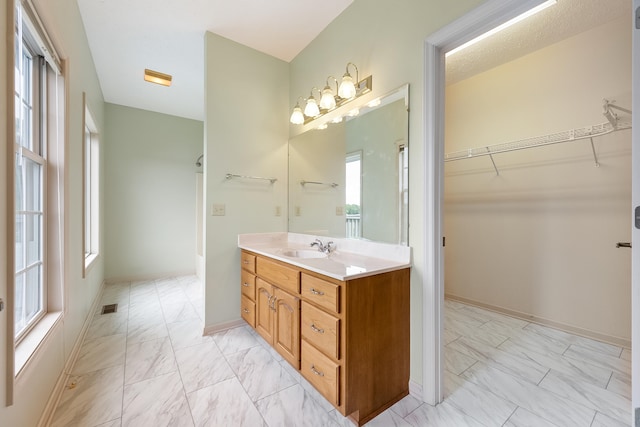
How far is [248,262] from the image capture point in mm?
2309

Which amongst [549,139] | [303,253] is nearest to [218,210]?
[303,253]

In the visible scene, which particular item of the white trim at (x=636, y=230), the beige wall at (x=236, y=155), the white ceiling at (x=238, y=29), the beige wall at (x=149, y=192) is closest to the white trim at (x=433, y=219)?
the white trim at (x=636, y=230)

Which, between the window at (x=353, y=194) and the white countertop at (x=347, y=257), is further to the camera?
the window at (x=353, y=194)

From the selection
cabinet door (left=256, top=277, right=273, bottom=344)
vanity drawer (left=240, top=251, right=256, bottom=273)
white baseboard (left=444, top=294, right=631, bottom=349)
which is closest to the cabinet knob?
cabinet door (left=256, top=277, right=273, bottom=344)

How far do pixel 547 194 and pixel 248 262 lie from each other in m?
2.89

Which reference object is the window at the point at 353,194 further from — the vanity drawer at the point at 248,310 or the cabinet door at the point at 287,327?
the vanity drawer at the point at 248,310

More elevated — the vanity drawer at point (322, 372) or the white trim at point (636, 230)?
the white trim at point (636, 230)

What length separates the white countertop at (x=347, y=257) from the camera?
1393mm

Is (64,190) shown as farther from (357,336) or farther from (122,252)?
(122,252)

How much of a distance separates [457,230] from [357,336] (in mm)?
2369

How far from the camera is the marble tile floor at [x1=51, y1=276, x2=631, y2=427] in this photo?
1.38m

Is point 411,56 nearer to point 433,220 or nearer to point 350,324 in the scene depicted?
point 433,220

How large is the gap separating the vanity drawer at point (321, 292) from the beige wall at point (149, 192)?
3653 millimetres

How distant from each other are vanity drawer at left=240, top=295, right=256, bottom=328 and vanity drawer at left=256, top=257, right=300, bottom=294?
365mm
